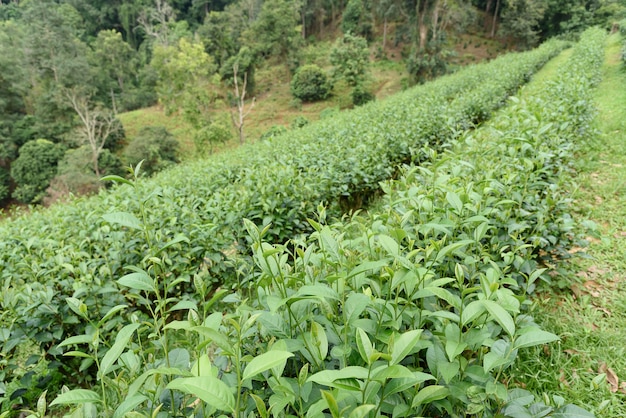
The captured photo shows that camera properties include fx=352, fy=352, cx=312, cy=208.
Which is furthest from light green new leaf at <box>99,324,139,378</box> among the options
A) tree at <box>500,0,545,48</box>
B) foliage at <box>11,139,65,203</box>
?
tree at <box>500,0,545,48</box>

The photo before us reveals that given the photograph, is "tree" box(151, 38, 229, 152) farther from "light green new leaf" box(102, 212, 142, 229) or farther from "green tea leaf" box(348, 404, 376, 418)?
"green tea leaf" box(348, 404, 376, 418)

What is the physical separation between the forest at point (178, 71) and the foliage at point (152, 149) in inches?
2.7

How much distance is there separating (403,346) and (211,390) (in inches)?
15.9

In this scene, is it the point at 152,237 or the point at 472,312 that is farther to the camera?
the point at 152,237

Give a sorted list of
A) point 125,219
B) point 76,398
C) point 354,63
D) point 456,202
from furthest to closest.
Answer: point 354,63, point 456,202, point 125,219, point 76,398

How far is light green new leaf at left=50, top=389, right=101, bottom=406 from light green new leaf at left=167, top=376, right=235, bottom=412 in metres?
0.26

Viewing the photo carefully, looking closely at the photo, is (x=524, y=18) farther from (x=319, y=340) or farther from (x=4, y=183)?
(x=4, y=183)

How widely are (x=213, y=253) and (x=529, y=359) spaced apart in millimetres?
1969

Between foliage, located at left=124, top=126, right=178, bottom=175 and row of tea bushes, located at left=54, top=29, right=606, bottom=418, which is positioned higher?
row of tea bushes, located at left=54, top=29, right=606, bottom=418

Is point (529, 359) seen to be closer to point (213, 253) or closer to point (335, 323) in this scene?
point (335, 323)

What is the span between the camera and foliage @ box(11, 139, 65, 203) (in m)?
16.3

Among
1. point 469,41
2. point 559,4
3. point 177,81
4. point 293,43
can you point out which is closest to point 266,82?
point 293,43

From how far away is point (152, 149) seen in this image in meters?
16.3

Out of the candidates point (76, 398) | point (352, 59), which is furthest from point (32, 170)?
point (76, 398)
